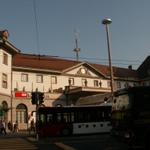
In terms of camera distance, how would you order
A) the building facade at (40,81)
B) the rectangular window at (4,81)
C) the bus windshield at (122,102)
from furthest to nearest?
the building facade at (40,81) < the rectangular window at (4,81) < the bus windshield at (122,102)

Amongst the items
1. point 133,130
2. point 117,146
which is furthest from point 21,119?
point 133,130

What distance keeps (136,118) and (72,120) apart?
19.6 meters

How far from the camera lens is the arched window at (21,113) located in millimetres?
55500

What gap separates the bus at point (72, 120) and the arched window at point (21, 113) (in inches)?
816

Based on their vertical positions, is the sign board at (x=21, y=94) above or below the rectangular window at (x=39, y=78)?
below

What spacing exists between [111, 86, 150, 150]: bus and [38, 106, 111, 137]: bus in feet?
60.6

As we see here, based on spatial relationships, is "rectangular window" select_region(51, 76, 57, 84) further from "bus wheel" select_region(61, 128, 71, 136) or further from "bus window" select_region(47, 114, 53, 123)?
"bus wheel" select_region(61, 128, 71, 136)

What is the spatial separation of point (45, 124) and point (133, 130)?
63.5 feet

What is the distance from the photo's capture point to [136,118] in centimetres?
1614

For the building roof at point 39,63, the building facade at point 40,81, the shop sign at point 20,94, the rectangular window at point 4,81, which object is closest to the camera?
the rectangular window at point 4,81

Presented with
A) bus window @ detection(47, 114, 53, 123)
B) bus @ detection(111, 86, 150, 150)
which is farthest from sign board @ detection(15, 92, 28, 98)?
bus @ detection(111, 86, 150, 150)

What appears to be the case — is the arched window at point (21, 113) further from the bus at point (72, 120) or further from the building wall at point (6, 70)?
the bus at point (72, 120)

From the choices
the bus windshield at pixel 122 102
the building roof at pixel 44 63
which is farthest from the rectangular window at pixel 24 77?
the bus windshield at pixel 122 102

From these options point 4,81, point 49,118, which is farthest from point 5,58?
point 49,118
